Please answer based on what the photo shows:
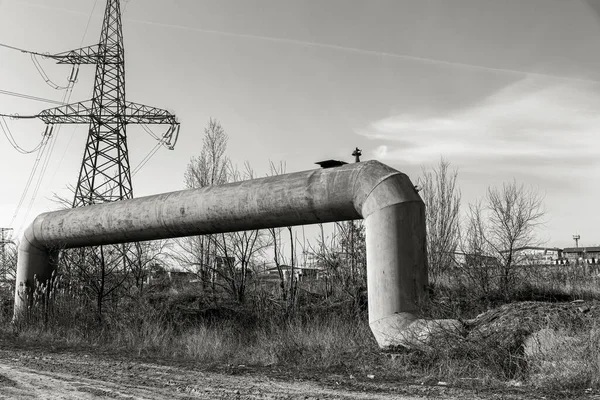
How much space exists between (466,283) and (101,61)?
19.4 meters

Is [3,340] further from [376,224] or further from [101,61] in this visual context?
[101,61]

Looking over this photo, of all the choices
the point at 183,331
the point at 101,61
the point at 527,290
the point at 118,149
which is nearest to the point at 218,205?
the point at 183,331

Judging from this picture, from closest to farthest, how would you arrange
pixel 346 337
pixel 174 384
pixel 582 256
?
pixel 174 384 < pixel 346 337 < pixel 582 256

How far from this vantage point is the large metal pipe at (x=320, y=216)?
7852mm

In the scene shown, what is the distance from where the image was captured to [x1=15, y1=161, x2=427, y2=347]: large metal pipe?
7852 mm

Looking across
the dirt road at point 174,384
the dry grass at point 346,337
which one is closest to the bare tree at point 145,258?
the dry grass at point 346,337

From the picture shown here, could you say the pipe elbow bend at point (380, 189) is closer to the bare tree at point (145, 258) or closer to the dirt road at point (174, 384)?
the dirt road at point (174, 384)

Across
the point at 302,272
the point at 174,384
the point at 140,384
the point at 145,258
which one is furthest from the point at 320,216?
the point at 145,258

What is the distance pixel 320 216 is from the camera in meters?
8.95

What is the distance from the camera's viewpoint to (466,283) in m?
11.4

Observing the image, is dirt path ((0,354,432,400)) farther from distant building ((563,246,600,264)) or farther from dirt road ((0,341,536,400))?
distant building ((563,246,600,264))

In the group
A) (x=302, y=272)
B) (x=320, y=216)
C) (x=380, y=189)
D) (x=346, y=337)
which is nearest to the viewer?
(x=380, y=189)

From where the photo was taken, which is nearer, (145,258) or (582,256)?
(145,258)

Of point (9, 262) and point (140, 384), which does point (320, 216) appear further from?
A: point (9, 262)
